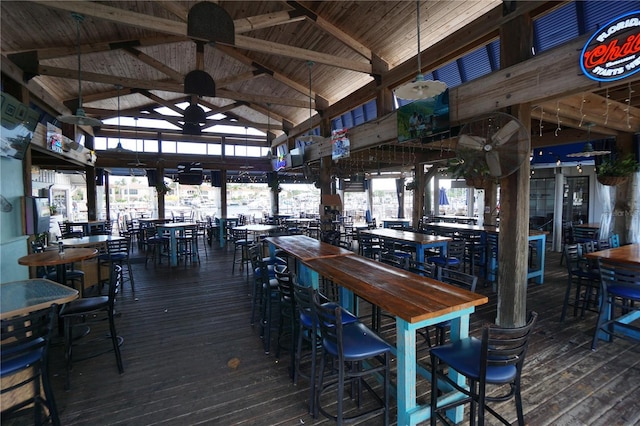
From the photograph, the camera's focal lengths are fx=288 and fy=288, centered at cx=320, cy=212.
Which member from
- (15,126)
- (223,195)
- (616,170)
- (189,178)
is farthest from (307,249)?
(223,195)

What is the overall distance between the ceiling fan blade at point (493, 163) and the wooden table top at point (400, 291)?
1.58m

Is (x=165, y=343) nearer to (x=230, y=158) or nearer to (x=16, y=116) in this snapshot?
(x=16, y=116)

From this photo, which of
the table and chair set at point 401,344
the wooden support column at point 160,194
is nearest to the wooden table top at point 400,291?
the table and chair set at point 401,344

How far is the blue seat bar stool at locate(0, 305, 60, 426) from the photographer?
1.70 m

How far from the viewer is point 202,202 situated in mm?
15922

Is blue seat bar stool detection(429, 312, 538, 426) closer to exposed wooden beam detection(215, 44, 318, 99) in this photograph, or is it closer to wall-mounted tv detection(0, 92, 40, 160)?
wall-mounted tv detection(0, 92, 40, 160)

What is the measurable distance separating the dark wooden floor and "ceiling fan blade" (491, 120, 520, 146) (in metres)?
2.23

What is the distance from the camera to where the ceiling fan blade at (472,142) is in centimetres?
323

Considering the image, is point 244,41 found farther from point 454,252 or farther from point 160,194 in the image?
point 160,194

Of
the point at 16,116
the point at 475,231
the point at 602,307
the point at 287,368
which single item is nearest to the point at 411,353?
the point at 287,368

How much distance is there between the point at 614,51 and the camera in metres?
2.44

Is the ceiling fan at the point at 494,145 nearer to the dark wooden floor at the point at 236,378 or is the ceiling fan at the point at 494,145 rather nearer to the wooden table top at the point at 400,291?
the wooden table top at the point at 400,291

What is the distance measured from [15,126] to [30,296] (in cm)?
374

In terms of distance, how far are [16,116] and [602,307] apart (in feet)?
26.0
